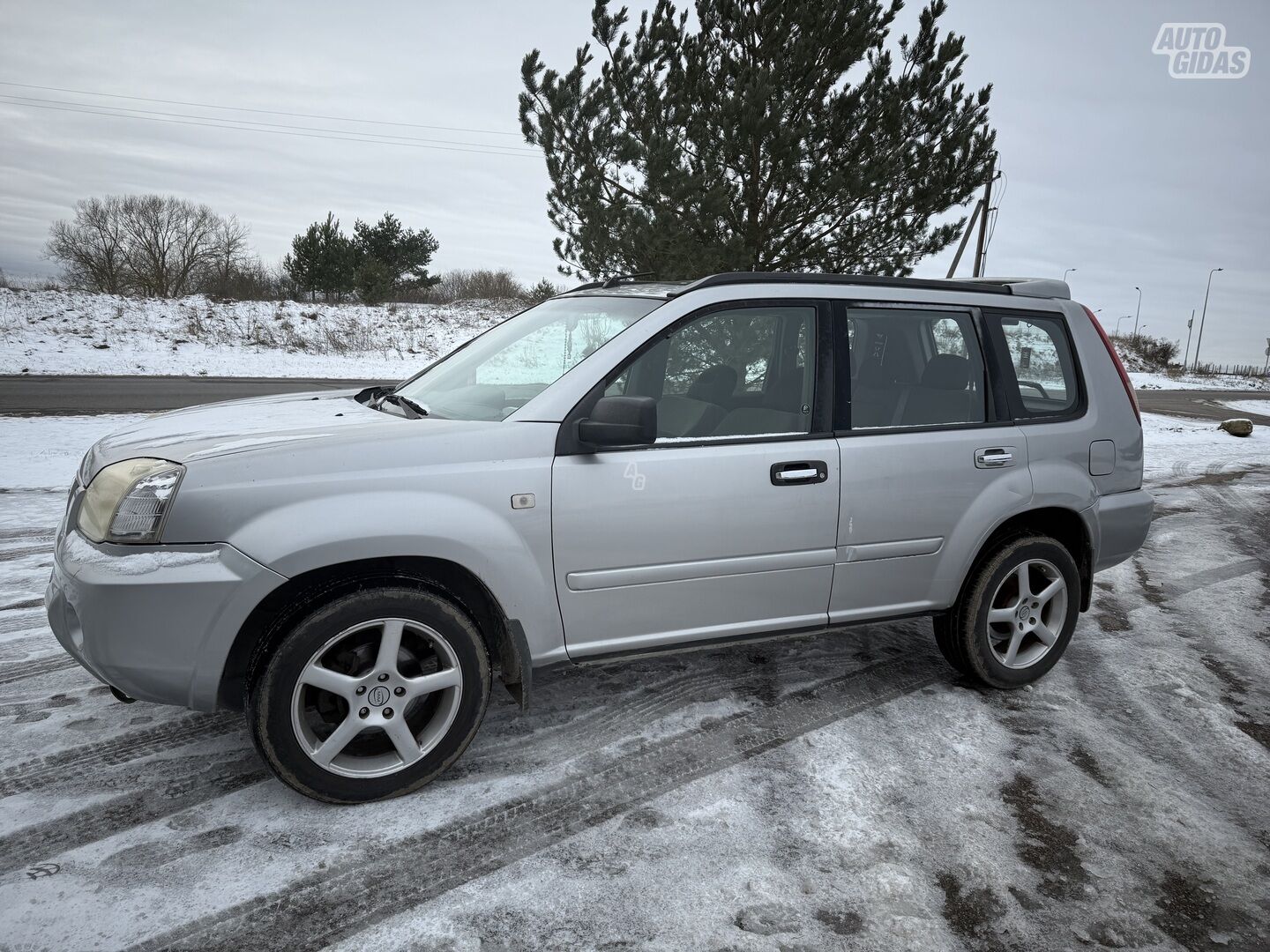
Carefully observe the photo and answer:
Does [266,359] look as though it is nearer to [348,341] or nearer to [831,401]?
[348,341]

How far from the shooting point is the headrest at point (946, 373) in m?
3.88

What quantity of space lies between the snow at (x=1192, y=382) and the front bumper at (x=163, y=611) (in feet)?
112

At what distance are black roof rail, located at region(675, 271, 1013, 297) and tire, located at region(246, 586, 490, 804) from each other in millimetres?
1574

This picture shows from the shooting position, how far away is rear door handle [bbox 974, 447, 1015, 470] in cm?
380

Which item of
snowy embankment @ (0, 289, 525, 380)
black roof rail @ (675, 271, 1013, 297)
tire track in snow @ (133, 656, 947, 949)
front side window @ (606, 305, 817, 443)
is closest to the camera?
tire track in snow @ (133, 656, 947, 949)

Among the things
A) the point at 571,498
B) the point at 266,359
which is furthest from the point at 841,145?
→ the point at 266,359

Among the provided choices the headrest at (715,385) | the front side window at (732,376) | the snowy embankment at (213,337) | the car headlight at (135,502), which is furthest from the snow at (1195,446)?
the snowy embankment at (213,337)

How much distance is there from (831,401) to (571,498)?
1.22 m

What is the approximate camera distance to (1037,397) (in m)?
4.06

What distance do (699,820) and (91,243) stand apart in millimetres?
45271

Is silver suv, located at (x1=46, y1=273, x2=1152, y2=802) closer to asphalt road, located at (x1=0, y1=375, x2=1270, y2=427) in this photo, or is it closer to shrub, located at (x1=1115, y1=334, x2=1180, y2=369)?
asphalt road, located at (x1=0, y1=375, x2=1270, y2=427)

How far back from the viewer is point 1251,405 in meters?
23.9

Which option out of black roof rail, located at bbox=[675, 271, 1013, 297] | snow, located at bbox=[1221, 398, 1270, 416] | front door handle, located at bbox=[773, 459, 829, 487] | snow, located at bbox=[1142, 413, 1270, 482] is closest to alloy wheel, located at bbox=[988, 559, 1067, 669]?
front door handle, located at bbox=[773, 459, 829, 487]

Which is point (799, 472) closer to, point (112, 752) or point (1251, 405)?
point (112, 752)
